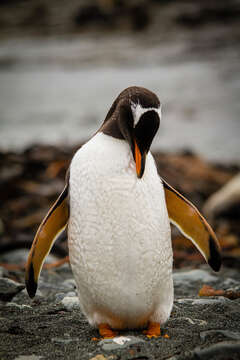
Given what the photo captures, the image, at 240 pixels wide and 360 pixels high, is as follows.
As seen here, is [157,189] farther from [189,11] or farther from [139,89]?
[189,11]

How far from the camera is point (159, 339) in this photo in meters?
1.95

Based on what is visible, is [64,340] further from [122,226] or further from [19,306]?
[19,306]

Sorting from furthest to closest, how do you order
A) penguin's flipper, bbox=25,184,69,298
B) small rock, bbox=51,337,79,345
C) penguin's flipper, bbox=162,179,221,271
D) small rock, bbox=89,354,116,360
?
1. penguin's flipper, bbox=162,179,221,271
2. penguin's flipper, bbox=25,184,69,298
3. small rock, bbox=51,337,79,345
4. small rock, bbox=89,354,116,360

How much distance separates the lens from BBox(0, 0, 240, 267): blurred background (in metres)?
8.32

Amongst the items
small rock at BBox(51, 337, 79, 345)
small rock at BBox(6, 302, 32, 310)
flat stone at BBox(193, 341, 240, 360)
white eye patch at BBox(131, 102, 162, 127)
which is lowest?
small rock at BBox(6, 302, 32, 310)


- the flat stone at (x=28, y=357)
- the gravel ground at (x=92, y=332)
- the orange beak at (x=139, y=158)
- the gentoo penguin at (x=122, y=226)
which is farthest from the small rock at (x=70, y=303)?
the orange beak at (x=139, y=158)

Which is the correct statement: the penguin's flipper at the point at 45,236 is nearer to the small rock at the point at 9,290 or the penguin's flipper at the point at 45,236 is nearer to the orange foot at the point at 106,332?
the orange foot at the point at 106,332

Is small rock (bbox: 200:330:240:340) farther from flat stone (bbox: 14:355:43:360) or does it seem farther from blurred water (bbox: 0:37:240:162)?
blurred water (bbox: 0:37:240:162)

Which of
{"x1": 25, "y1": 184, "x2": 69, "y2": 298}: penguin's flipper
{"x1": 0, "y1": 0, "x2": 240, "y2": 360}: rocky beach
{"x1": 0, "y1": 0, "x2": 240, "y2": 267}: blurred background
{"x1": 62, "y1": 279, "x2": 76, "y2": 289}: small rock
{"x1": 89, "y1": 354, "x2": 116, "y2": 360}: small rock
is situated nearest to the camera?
{"x1": 89, "y1": 354, "x2": 116, "y2": 360}: small rock

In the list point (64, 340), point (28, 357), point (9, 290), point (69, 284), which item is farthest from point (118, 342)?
point (69, 284)

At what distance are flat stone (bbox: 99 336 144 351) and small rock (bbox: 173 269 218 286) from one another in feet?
5.21

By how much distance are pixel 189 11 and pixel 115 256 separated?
24.9 meters

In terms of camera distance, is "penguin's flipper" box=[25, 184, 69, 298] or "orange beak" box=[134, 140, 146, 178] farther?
"penguin's flipper" box=[25, 184, 69, 298]

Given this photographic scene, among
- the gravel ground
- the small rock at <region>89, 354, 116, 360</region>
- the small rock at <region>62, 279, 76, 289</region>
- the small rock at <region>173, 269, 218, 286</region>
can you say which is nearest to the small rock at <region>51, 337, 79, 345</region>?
the gravel ground
